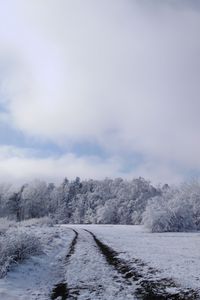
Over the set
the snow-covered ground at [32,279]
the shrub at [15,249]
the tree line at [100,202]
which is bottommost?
the snow-covered ground at [32,279]

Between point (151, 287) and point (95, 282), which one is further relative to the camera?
point (95, 282)

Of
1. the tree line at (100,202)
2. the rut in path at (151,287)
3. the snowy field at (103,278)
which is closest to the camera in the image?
the rut in path at (151,287)

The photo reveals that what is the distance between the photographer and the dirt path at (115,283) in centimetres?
1123

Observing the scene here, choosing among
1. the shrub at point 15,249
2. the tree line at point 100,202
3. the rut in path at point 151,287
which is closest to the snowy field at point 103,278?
the rut in path at point 151,287

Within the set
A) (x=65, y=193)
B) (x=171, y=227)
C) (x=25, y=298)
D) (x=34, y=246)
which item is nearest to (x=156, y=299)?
(x=25, y=298)

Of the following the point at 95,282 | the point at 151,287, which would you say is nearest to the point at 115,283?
the point at 95,282

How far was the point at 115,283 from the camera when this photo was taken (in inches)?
511

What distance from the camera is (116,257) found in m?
20.3

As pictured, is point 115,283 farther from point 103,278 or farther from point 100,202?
point 100,202

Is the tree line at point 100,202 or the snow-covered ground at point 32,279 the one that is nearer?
the snow-covered ground at point 32,279

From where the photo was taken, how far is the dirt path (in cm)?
1123

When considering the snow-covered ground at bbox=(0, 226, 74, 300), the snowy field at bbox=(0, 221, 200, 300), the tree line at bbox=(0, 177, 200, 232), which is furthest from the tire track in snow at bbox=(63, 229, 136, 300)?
the tree line at bbox=(0, 177, 200, 232)

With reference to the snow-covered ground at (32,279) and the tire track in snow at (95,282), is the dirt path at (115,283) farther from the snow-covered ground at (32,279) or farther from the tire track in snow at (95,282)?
the snow-covered ground at (32,279)

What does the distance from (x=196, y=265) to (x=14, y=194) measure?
3995 inches
